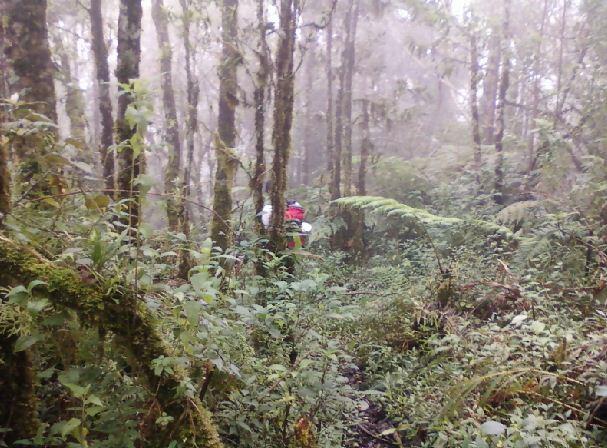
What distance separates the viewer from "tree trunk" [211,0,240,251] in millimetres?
7328

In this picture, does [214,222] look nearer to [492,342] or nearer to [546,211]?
[492,342]

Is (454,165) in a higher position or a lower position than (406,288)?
higher

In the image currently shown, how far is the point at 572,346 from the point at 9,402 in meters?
4.25

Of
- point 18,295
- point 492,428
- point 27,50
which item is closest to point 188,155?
point 27,50

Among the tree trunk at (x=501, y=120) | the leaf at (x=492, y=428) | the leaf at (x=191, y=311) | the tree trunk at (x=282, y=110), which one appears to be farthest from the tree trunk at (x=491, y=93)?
the leaf at (x=191, y=311)

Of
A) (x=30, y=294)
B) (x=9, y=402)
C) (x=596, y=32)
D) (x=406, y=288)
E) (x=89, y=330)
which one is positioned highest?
(x=596, y=32)

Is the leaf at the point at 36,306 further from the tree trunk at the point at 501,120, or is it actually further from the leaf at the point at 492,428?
the tree trunk at the point at 501,120

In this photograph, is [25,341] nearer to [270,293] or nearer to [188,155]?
[270,293]

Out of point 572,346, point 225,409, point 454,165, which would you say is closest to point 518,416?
point 572,346

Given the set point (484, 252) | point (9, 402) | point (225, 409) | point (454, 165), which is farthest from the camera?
point (454, 165)

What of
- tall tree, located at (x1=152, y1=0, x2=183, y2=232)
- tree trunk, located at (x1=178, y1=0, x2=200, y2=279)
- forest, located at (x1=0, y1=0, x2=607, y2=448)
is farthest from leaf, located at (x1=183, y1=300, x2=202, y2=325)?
tall tree, located at (x1=152, y1=0, x2=183, y2=232)

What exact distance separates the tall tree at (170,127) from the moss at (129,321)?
173 inches

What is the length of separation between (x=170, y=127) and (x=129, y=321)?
9.28 metres

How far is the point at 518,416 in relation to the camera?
335 centimetres
